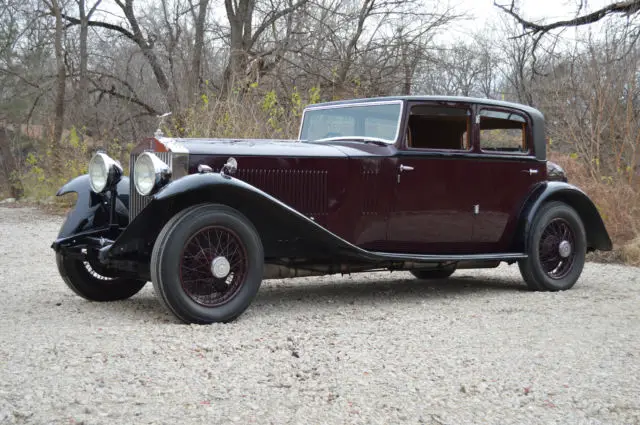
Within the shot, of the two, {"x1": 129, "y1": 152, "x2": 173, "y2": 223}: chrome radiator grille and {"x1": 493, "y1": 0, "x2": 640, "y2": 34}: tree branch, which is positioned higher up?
{"x1": 493, "y1": 0, "x2": 640, "y2": 34}: tree branch

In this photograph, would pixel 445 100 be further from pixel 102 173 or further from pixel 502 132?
pixel 102 173

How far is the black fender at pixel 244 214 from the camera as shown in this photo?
4.69 metres

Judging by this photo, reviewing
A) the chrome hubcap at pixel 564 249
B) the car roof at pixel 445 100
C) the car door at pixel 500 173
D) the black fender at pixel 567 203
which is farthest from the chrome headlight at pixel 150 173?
the chrome hubcap at pixel 564 249

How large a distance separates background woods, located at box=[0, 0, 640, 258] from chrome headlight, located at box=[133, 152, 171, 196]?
226 inches

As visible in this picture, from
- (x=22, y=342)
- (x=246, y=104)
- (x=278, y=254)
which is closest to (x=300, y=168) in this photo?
(x=278, y=254)

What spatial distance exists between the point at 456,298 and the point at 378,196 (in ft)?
3.80

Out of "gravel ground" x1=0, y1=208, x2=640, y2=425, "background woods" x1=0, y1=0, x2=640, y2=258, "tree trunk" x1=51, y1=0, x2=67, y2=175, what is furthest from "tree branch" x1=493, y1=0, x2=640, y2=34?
"tree trunk" x1=51, y1=0, x2=67, y2=175

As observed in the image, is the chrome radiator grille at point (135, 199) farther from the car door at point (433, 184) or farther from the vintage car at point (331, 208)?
the car door at point (433, 184)

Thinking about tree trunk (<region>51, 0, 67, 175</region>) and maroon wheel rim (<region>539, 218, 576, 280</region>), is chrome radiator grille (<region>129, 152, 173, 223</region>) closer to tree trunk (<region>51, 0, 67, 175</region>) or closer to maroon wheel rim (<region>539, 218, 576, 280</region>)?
maroon wheel rim (<region>539, 218, 576, 280</region>)

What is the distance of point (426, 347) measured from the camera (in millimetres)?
4238

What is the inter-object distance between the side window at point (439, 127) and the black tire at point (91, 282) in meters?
2.52

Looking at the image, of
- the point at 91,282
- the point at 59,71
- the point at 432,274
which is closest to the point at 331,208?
the point at 91,282

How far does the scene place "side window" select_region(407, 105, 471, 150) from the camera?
5.96m

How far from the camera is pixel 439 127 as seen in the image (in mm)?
6184
